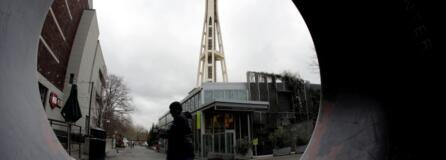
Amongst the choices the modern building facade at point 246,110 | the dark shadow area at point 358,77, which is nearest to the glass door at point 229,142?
the modern building facade at point 246,110

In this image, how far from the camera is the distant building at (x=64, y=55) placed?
19.1 meters

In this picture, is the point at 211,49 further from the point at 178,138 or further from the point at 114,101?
the point at 178,138

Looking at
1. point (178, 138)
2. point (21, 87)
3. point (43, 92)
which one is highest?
point (43, 92)

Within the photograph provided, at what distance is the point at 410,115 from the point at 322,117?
158cm

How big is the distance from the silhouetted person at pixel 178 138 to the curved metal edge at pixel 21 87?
1.56m

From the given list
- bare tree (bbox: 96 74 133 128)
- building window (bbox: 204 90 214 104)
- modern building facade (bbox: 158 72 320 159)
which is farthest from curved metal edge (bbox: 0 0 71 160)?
bare tree (bbox: 96 74 133 128)

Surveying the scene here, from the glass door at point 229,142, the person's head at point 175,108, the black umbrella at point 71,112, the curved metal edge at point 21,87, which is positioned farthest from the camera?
the glass door at point 229,142

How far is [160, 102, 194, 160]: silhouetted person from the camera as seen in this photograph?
13.9 ft

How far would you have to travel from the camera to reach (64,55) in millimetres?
25172

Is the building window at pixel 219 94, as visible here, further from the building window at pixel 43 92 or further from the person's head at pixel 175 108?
the person's head at pixel 175 108

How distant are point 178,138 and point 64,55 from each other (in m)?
25.1

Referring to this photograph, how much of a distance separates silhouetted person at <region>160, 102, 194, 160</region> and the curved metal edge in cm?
156

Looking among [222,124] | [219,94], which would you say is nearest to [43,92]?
[222,124]

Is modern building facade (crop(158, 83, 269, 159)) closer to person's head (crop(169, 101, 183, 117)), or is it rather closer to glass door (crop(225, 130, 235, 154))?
glass door (crop(225, 130, 235, 154))
